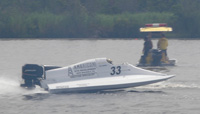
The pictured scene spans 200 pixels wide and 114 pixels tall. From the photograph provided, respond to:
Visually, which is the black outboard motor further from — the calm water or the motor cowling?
the motor cowling

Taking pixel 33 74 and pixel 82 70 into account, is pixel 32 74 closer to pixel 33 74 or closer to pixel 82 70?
pixel 33 74

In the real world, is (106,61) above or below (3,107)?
above

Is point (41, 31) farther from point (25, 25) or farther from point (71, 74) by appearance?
point (71, 74)

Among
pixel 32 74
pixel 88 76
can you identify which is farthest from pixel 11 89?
pixel 88 76

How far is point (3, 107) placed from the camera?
1612 centimetres

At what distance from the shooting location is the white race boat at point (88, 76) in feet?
57.7

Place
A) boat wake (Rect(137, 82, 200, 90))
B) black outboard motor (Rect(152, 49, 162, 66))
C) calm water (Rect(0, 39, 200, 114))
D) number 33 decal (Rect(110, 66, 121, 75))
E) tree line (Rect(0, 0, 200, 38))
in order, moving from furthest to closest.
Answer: tree line (Rect(0, 0, 200, 38)) → black outboard motor (Rect(152, 49, 162, 66)) → boat wake (Rect(137, 82, 200, 90)) → number 33 decal (Rect(110, 66, 121, 75)) → calm water (Rect(0, 39, 200, 114))

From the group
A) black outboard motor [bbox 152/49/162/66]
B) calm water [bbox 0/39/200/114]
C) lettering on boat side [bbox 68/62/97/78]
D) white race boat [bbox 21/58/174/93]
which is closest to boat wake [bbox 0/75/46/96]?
calm water [bbox 0/39/200/114]

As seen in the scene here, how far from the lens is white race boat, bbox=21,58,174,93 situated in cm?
1758

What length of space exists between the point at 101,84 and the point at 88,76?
679 millimetres

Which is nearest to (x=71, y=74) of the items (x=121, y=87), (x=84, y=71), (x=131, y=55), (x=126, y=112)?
(x=84, y=71)

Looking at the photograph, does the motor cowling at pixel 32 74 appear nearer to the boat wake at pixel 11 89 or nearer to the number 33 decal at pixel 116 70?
the boat wake at pixel 11 89

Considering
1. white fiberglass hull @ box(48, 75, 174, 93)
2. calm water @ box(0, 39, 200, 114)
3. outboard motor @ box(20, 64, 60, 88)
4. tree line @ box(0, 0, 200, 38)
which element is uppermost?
tree line @ box(0, 0, 200, 38)

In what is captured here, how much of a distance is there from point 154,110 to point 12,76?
28.1 feet
